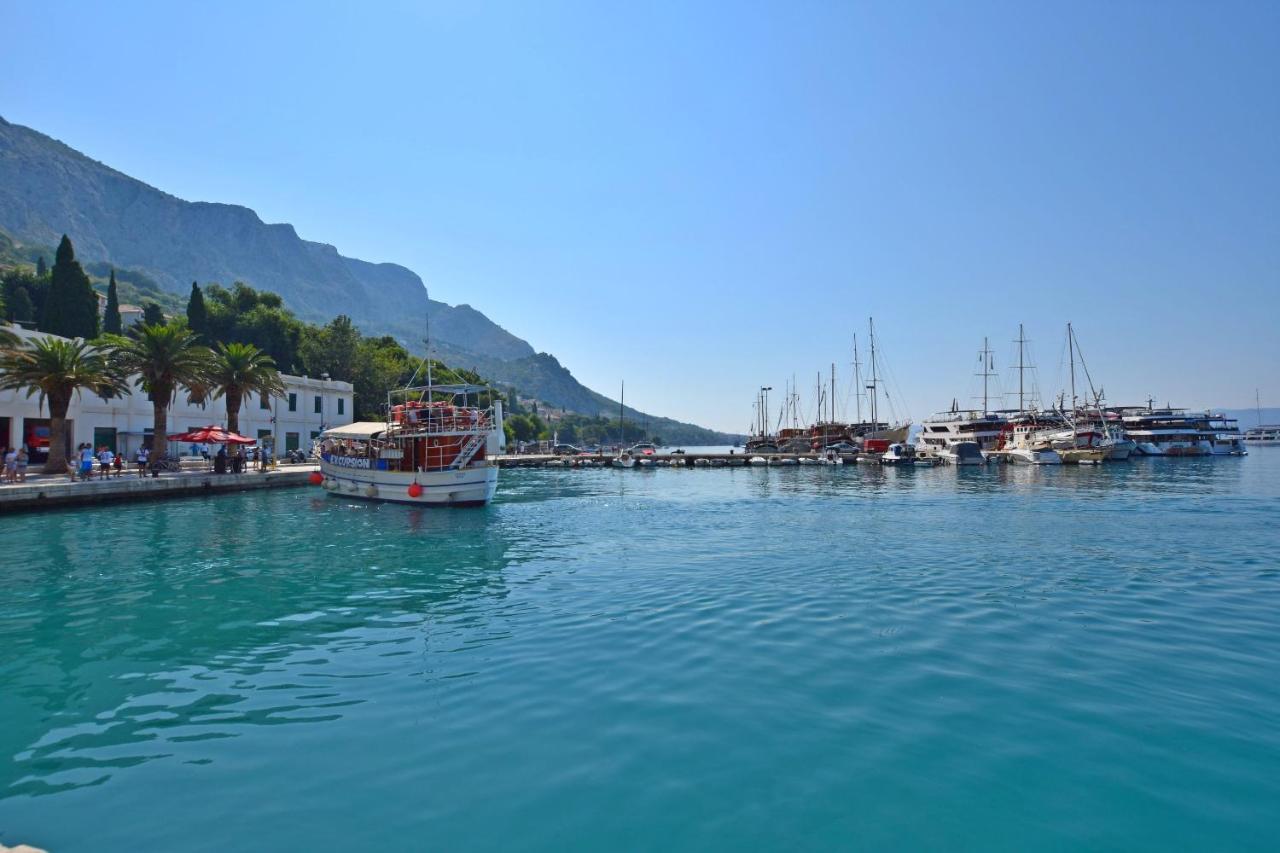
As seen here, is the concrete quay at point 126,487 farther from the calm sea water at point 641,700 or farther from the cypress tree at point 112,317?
the cypress tree at point 112,317

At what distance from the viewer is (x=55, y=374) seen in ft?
112

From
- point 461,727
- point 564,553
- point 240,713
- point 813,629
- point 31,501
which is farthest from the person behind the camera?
point 31,501

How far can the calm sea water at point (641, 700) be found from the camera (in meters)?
6.09

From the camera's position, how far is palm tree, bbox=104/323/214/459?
39094mm

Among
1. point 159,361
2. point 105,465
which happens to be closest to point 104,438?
point 159,361

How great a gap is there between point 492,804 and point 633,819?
1.37 meters

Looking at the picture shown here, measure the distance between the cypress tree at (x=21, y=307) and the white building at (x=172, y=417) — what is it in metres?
29.1

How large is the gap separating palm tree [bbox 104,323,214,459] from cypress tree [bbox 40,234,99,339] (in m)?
25.3

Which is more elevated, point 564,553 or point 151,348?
point 151,348

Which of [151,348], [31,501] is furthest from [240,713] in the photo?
[151,348]

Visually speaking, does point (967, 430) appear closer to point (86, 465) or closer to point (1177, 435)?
point (1177, 435)

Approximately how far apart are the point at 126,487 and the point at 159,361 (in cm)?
897

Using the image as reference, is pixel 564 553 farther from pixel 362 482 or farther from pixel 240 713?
pixel 362 482

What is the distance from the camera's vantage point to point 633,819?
606 centimetres
